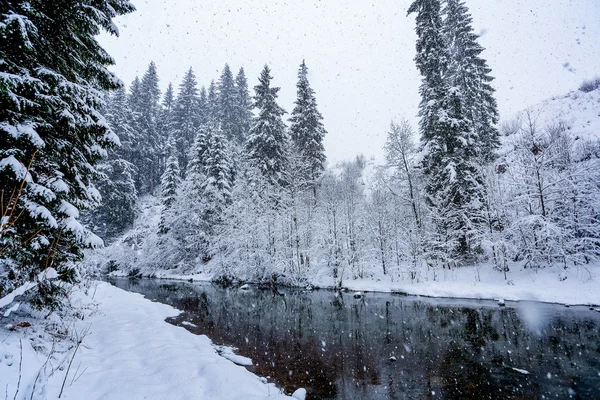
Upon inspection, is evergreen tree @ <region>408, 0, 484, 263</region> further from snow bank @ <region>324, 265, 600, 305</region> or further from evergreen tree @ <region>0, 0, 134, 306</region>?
evergreen tree @ <region>0, 0, 134, 306</region>

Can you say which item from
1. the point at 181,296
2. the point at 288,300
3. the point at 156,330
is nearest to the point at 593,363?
the point at 156,330

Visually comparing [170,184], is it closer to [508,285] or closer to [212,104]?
[212,104]

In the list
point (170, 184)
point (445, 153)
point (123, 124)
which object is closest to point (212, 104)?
point (123, 124)

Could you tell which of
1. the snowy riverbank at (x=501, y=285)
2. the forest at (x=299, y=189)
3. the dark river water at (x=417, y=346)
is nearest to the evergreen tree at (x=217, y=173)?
the forest at (x=299, y=189)

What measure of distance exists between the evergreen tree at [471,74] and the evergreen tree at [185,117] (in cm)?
4023

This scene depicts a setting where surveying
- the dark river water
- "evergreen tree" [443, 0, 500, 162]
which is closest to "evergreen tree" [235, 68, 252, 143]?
"evergreen tree" [443, 0, 500, 162]

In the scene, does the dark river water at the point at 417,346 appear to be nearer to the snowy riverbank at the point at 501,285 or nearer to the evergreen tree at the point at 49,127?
the snowy riverbank at the point at 501,285

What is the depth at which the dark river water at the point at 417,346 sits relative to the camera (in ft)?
21.8

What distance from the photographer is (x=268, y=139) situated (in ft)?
95.6

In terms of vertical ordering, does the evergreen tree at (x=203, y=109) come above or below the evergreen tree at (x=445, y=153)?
above

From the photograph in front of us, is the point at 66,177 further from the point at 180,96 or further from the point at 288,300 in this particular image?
the point at 180,96

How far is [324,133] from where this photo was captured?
104 ft

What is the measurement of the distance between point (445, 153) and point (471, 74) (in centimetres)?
936

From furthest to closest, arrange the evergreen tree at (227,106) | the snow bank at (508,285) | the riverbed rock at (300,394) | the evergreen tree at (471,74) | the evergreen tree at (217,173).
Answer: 1. the evergreen tree at (227,106)
2. the evergreen tree at (217,173)
3. the evergreen tree at (471,74)
4. the snow bank at (508,285)
5. the riverbed rock at (300,394)
